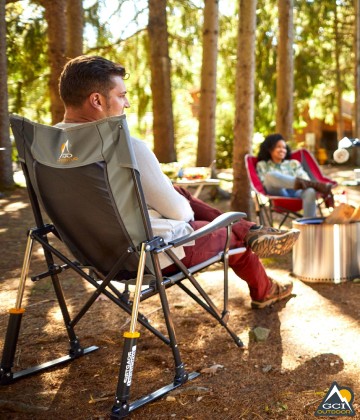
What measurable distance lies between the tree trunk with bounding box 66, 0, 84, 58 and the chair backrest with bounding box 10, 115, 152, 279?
6.68 m

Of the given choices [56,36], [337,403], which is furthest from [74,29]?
[337,403]

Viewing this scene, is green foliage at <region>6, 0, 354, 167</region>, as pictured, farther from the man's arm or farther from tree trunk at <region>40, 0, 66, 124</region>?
the man's arm

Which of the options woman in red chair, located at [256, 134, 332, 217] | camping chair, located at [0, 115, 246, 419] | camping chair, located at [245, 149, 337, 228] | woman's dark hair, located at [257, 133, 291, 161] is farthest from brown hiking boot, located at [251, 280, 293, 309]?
woman's dark hair, located at [257, 133, 291, 161]

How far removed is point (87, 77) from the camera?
8.36 ft

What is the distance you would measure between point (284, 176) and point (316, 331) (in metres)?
2.84

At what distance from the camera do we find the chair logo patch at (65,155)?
96.9 inches

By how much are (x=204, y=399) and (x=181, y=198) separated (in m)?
0.88

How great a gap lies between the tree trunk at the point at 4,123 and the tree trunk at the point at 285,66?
492 cm

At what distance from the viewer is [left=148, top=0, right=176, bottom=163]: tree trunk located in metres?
11.8

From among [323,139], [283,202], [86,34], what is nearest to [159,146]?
[86,34]

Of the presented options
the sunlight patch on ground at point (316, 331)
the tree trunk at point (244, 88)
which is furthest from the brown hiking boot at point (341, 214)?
the tree trunk at point (244, 88)

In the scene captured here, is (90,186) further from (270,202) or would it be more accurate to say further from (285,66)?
(285,66)

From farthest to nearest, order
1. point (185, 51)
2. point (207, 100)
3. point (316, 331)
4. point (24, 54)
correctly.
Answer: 1. point (185, 51)
2. point (24, 54)
3. point (207, 100)
4. point (316, 331)

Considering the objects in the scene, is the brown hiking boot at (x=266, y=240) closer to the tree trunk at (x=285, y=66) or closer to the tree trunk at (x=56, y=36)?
the tree trunk at (x=56, y=36)
